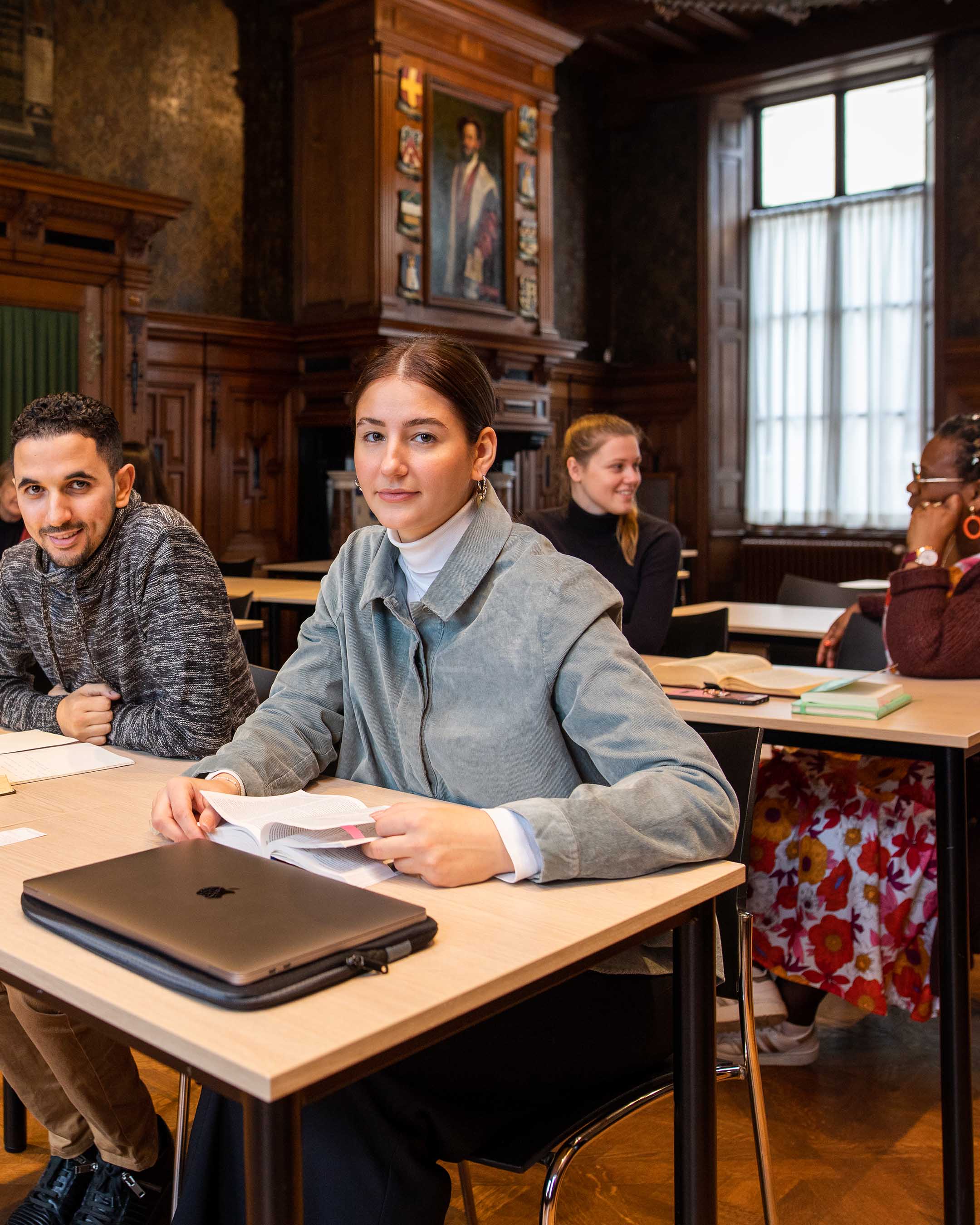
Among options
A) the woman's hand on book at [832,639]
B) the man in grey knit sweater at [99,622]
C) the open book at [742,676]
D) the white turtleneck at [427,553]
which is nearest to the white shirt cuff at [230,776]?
the white turtleneck at [427,553]

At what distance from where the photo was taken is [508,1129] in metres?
→ 1.41

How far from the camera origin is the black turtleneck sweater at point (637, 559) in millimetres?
3977

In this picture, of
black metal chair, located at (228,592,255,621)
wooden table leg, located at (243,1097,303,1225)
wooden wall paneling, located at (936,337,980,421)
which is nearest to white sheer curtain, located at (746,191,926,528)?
wooden wall paneling, located at (936,337,980,421)

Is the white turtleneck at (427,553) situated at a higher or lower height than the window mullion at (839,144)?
lower

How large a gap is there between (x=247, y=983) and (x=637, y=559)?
3255 millimetres

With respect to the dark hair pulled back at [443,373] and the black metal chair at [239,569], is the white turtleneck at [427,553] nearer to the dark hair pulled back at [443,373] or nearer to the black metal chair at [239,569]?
the dark hair pulled back at [443,373]

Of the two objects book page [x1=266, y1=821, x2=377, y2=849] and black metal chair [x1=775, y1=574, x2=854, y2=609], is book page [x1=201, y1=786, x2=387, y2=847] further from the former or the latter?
black metal chair [x1=775, y1=574, x2=854, y2=609]

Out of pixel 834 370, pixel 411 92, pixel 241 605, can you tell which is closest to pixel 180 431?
pixel 411 92

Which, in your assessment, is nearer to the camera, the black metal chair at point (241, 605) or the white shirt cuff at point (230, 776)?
the white shirt cuff at point (230, 776)

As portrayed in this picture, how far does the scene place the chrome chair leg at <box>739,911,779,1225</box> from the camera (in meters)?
1.78

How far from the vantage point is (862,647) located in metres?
3.49

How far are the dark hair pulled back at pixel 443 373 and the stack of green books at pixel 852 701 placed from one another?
1021mm

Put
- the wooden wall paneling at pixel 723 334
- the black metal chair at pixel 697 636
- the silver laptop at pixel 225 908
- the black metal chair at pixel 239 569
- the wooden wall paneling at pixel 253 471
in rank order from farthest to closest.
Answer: the wooden wall paneling at pixel 723 334 → the wooden wall paneling at pixel 253 471 → the black metal chair at pixel 239 569 → the black metal chair at pixel 697 636 → the silver laptop at pixel 225 908

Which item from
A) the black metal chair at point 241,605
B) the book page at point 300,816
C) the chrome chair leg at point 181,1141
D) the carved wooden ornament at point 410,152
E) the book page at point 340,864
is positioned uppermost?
the carved wooden ornament at point 410,152
